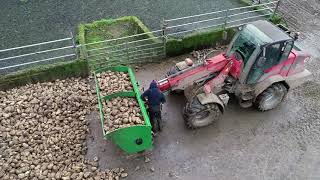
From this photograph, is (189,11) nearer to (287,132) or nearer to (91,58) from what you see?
(91,58)

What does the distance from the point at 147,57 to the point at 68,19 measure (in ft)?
13.8

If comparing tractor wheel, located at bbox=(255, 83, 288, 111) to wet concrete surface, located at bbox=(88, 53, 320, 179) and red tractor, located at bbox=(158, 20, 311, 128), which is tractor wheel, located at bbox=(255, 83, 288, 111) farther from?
wet concrete surface, located at bbox=(88, 53, 320, 179)

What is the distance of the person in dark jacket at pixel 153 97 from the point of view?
27.7 feet

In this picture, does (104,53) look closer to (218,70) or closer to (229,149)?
(218,70)

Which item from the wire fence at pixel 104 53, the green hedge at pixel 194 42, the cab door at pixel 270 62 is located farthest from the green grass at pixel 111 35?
the cab door at pixel 270 62

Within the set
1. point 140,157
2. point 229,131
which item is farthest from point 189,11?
point 140,157

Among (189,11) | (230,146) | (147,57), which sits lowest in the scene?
(230,146)

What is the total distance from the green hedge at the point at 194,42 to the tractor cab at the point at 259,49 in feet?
8.80

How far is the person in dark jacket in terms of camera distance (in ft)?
27.7

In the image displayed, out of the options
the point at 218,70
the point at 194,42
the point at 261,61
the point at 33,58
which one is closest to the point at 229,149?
the point at 218,70

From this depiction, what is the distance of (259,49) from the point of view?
8688 mm

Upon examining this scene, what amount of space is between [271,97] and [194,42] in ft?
11.8

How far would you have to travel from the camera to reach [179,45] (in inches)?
471

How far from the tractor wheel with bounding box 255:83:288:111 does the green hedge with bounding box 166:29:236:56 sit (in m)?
3.43
